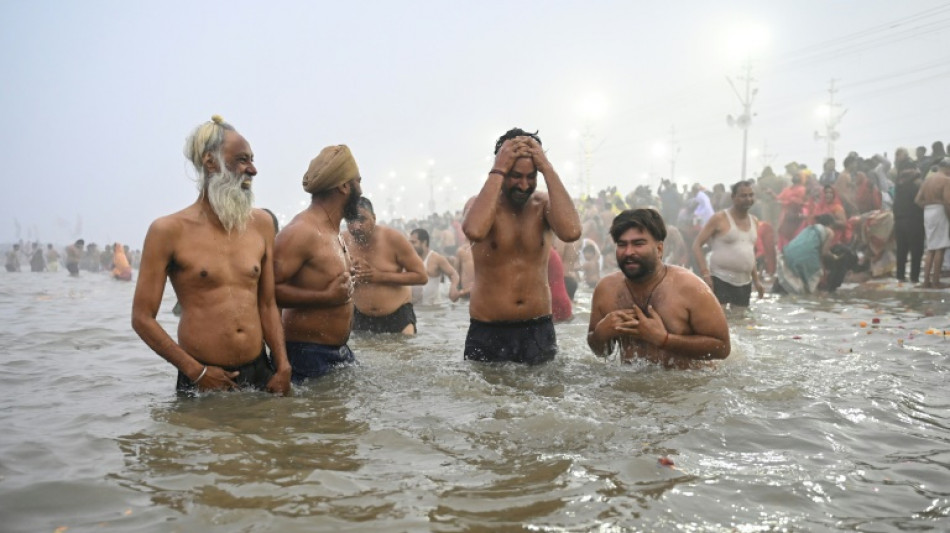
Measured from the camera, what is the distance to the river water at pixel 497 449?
96.8 inches

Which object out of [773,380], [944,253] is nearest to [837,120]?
[944,253]

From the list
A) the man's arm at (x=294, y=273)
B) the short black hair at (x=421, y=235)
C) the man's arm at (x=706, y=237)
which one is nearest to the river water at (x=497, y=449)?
the man's arm at (x=294, y=273)

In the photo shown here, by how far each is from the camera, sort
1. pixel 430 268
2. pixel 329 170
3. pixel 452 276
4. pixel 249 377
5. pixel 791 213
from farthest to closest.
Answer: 1. pixel 791 213
2. pixel 430 268
3. pixel 452 276
4. pixel 329 170
5. pixel 249 377

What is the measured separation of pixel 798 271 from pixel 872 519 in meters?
10.3

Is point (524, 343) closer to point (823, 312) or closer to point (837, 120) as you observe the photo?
point (823, 312)

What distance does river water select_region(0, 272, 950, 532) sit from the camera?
2.46 m

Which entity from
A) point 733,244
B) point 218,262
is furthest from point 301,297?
point 733,244

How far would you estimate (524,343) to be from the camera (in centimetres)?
473

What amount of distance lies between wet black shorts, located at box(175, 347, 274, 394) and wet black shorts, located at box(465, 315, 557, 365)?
148cm

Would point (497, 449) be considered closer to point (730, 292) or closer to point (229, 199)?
point (229, 199)

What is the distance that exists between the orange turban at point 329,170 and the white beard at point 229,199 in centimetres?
60

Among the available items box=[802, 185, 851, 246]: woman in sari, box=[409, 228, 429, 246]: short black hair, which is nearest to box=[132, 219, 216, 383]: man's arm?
box=[409, 228, 429, 246]: short black hair

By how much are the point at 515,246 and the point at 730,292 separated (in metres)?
5.06

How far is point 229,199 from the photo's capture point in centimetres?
369
